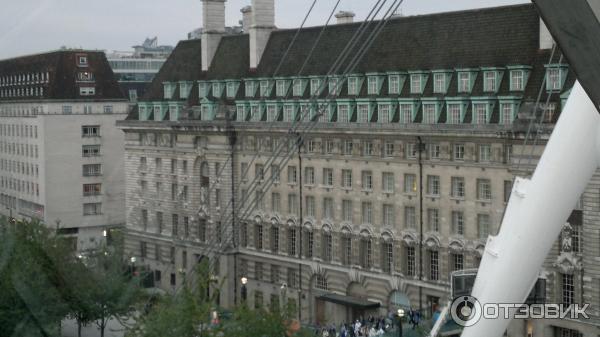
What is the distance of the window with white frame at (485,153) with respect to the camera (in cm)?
2417

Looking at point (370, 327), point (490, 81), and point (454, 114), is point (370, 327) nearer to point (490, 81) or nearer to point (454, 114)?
point (454, 114)

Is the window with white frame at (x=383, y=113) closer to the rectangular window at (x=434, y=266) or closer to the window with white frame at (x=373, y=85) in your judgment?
the window with white frame at (x=373, y=85)

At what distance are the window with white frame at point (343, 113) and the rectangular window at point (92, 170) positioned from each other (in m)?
11.6

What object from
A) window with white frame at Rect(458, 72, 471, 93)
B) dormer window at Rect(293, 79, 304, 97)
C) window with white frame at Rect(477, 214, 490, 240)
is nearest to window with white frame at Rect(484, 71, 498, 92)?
window with white frame at Rect(458, 72, 471, 93)

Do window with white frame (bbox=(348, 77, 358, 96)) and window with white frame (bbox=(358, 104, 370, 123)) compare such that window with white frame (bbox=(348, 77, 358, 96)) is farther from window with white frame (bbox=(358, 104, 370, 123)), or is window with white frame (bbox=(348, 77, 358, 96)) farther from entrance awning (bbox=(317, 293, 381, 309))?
entrance awning (bbox=(317, 293, 381, 309))

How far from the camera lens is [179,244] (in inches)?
1378

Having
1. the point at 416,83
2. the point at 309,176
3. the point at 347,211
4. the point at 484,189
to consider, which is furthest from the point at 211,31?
the point at 484,189

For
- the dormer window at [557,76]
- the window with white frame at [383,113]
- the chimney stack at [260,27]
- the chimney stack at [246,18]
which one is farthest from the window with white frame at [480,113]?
the chimney stack at [246,18]

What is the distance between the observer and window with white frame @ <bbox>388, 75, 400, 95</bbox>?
27.3 m

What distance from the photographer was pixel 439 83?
25.9 metres

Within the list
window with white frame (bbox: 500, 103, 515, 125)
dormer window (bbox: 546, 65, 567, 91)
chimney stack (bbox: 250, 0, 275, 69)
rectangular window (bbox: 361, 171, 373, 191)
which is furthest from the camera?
chimney stack (bbox: 250, 0, 275, 69)

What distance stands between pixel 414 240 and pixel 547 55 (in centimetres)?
609

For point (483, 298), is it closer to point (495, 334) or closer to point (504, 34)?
point (495, 334)

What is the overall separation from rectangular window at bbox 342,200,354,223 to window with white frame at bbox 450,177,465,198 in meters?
4.00
